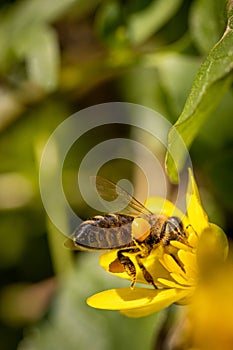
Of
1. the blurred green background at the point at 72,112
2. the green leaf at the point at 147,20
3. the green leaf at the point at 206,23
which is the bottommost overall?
the blurred green background at the point at 72,112

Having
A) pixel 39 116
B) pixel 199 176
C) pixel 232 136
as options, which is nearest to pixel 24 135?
pixel 39 116

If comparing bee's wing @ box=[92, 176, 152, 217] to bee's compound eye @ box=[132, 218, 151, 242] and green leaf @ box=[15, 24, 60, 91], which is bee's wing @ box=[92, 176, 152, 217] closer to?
bee's compound eye @ box=[132, 218, 151, 242]

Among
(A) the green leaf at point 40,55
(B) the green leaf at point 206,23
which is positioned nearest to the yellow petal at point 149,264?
(B) the green leaf at point 206,23

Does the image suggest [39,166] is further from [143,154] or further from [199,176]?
[199,176]

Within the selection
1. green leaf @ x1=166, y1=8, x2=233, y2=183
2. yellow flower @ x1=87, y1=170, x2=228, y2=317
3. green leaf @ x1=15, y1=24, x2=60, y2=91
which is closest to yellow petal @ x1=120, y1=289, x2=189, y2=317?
yellow flower @ x1=87, y1=170, x2=228, y2=317

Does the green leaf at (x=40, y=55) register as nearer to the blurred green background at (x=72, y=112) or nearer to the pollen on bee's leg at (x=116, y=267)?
the blurred green background at (x=72, y=112)

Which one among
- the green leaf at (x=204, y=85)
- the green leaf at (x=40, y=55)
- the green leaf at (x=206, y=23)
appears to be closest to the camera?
the green leaf at (x=204, y=85)

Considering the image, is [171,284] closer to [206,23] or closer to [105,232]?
[105,232]
